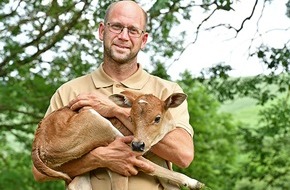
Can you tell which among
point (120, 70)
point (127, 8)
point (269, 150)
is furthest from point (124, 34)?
point (269, 150)

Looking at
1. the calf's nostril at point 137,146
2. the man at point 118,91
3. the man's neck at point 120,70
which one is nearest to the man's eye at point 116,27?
the man at point 118,91

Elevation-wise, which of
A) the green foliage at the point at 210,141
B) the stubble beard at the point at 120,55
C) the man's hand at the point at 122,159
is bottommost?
the green foliage at the point at 210,141

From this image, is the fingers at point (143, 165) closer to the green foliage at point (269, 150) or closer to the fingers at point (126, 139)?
the fingers at point (126, 139)

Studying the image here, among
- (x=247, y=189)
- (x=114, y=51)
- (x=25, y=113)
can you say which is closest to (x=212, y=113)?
(x=247, y=189)

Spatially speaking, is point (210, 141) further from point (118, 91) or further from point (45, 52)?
point (118, 91)

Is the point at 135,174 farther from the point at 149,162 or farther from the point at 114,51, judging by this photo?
the point at 114,51

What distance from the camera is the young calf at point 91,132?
440 centimetres

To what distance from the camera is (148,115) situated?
14.5 feet

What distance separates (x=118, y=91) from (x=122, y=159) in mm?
538

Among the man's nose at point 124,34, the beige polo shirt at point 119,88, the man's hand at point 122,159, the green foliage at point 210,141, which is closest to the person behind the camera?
the man's hand at point 122,159

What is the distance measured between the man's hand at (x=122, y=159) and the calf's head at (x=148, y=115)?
0.11 meters

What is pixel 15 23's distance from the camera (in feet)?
37.8

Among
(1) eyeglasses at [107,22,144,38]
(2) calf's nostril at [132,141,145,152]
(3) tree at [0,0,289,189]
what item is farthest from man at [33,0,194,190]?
(3) tree at [0,0,289,189]

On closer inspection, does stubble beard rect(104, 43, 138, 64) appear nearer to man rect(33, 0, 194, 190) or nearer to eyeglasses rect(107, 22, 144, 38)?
man rect(33, 0, 194, 190)
